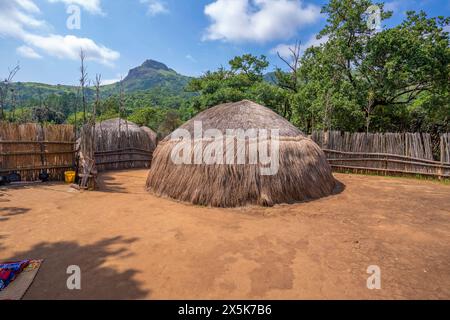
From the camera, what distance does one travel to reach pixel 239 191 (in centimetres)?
553

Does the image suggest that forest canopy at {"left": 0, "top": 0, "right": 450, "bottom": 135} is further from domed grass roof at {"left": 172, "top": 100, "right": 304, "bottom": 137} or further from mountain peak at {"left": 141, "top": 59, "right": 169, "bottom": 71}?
mountain peak at {"left": 141, "top": 59, "right": 169, "bottom": 71}

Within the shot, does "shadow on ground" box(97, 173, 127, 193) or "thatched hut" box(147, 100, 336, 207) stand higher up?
"thatched hut" box(147, 100, 336, 207)

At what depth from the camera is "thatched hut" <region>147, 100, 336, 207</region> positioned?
18.3 ft

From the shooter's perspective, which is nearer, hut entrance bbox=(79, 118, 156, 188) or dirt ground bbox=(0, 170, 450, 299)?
dirt ground bbox=(0, 170, 450, 299)

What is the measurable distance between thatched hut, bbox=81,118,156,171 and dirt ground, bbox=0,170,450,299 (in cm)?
584

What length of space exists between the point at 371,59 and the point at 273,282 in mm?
12352

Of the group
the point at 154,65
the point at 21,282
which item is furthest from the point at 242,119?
the point at 154,65

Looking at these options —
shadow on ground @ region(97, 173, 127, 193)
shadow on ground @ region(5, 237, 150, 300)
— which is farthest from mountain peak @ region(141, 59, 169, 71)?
shadow on ground @ region(5, 237, 150, 300)

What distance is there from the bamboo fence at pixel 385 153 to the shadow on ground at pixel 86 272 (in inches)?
399

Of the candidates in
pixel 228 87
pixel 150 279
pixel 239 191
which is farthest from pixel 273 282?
pixel 228 87

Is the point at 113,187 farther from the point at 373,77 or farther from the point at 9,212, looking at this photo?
the point at 373,77

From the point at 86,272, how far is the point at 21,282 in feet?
2.01

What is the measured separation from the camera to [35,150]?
8016 millimetres

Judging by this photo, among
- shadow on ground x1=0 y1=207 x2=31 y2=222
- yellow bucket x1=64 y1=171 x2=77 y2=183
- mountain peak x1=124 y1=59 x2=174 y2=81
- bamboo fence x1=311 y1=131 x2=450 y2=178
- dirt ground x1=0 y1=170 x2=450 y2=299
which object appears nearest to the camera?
dirt ground x1=0 y1=170 x2=450 y2=299
